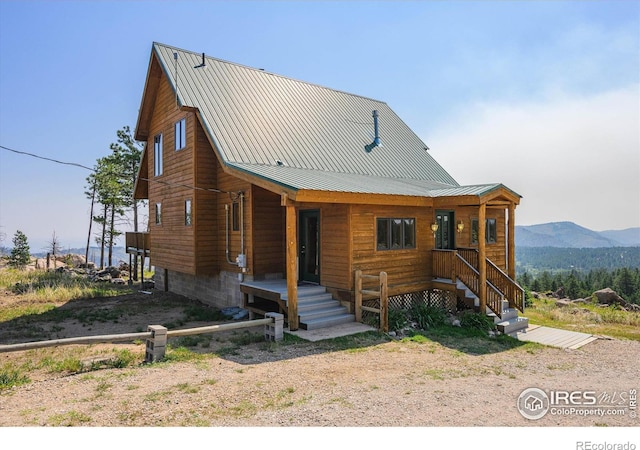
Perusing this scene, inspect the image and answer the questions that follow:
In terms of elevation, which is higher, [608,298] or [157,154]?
[157,154]

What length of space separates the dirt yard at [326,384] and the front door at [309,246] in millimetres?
3129

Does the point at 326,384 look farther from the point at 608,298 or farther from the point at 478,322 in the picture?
the point at 608,298

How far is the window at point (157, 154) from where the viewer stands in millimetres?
17648

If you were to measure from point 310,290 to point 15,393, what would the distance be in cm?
742

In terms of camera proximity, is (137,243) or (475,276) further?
(137,243)

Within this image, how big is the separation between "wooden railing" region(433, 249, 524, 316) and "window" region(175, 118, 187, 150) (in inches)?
371

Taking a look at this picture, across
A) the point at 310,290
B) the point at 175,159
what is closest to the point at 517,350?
the point at 310,290

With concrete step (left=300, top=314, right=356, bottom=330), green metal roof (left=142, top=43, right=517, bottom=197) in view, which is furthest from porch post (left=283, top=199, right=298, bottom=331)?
green metal roof (left=142, top=43, right=517, bottom=197)

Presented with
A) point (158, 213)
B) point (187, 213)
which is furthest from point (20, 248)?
point (187, 213)

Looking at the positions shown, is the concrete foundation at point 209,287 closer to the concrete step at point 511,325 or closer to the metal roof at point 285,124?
the metal roof at point 285,124

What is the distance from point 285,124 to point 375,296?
7.90 meters

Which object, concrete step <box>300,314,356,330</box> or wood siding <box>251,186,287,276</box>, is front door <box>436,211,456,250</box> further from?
wood siding <box>251,186,287,276</box>

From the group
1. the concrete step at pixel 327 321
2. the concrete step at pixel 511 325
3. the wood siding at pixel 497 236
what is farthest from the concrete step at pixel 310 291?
the wood siding at pixel 497 236

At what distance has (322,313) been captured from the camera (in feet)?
38.3
